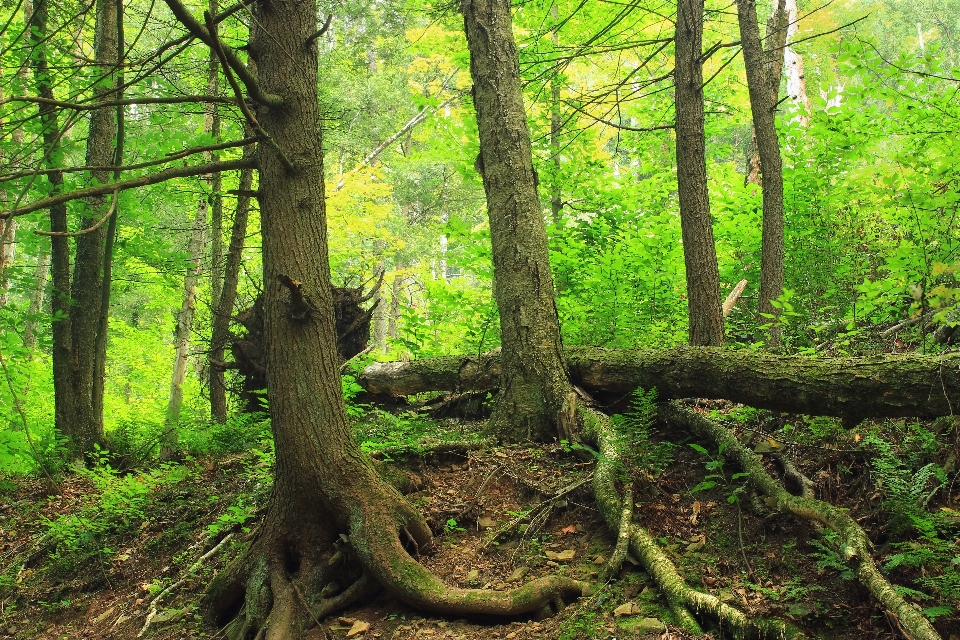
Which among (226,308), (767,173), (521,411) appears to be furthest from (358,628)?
(226,308)

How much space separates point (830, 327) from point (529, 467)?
3.61 m

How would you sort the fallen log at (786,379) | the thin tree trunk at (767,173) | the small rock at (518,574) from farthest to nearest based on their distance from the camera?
1. the thin tree trunk at (767,173)
2. the small rock at (518,574)
3. the fallen log at (786,379)

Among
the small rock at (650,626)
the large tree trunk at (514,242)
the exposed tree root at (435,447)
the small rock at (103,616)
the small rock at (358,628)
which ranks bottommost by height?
the small rock at (103,616)

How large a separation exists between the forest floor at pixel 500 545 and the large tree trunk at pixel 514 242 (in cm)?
45

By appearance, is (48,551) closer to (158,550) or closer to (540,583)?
(158,550)

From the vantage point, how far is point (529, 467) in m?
5.02

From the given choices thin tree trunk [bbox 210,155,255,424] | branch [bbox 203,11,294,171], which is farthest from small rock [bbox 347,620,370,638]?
thin tree trunk [bbox 210,155,255,424]

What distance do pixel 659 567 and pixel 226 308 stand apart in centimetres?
860

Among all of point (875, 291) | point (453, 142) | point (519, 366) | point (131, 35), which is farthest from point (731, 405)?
point (131, 35)

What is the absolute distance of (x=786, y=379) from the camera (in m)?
4.45

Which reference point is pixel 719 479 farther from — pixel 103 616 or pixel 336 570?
pixel 103 616

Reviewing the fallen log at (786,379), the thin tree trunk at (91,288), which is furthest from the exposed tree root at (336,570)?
the thin tree trunk at (91,288)

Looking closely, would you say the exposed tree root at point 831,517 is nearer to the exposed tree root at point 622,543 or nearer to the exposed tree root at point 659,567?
the exposed tree root at point 659,567

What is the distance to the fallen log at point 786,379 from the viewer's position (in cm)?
380
